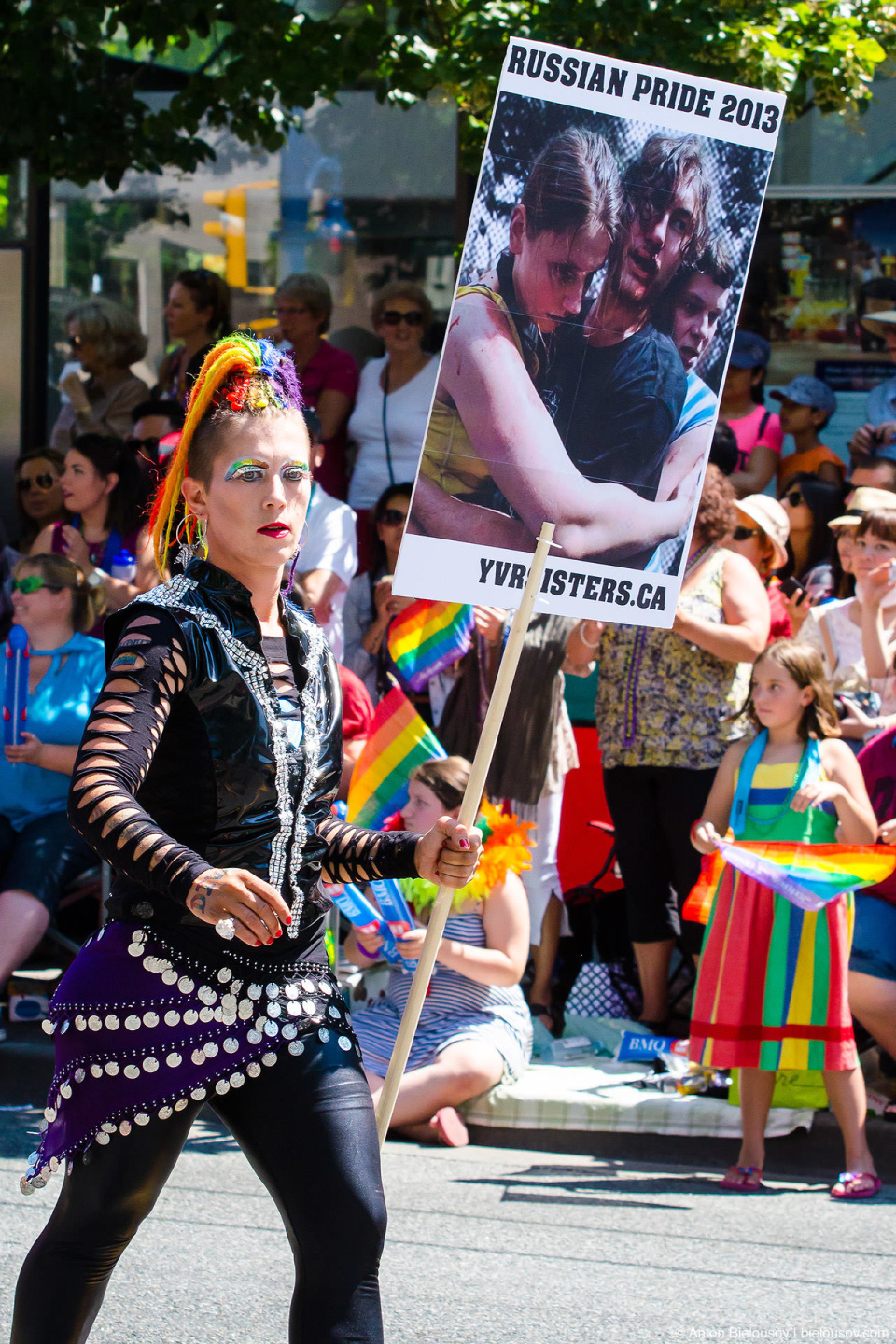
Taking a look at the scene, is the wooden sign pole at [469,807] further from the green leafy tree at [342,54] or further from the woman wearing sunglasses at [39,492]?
the woman wearing sunglasses at [39,492]

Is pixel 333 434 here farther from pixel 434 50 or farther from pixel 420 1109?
pixel 420 1109

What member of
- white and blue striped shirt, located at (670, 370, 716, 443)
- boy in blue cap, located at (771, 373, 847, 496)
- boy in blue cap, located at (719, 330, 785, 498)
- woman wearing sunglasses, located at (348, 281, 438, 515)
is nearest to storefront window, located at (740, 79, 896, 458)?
boy in blue cap, located at (771, 373, 847, 496)

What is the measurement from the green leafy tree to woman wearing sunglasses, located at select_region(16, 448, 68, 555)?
1.33 metres

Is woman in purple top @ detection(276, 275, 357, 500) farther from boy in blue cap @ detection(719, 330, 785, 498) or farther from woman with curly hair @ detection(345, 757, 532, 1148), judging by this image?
woman with curly hair @ detection(345, 757, 532, 1148)

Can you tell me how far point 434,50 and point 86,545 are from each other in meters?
2.50

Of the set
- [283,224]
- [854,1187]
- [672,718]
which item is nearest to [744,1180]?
[854,1187]

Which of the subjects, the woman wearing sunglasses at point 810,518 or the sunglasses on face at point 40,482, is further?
the sunglasses on face at point 40,482

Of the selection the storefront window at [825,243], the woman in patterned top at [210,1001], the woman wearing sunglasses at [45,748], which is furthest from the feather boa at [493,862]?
the storefront window at [825,243]

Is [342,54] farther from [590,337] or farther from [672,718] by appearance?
[590,337]

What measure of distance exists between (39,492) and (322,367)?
147 cm

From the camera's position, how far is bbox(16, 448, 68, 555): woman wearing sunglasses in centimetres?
764

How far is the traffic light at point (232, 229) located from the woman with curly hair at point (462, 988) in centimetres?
487

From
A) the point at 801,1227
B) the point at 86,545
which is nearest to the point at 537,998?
the point at 801,1227

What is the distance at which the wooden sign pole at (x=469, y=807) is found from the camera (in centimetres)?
249
